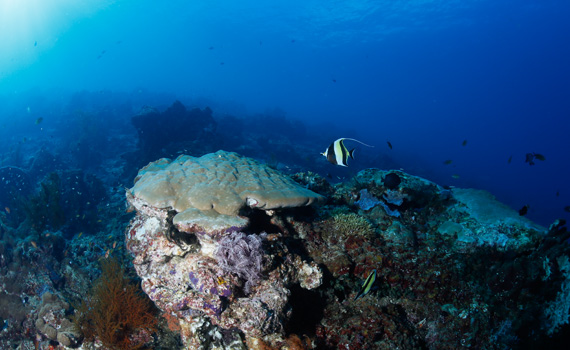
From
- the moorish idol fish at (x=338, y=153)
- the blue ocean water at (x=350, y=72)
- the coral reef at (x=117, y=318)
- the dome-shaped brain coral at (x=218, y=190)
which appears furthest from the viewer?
the blue ocean water at (x=350, y=72)

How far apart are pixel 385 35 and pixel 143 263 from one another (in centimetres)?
8035

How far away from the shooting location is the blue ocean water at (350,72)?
155 feet

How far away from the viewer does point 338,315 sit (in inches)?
152

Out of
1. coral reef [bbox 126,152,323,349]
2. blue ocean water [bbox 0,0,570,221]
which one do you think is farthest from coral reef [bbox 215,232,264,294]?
blue ocean water [bbox 0,0,570,221]

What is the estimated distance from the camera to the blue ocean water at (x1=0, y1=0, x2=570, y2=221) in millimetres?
47312

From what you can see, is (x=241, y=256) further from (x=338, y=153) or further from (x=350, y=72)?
(x=350, y=72)

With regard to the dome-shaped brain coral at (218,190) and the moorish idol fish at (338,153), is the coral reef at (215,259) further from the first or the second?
the moorish idol fish at (338,153)

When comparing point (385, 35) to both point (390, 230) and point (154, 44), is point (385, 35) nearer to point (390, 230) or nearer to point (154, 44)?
point (390, 230)

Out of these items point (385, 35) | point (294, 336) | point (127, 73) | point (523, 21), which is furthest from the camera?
point (127, 73)

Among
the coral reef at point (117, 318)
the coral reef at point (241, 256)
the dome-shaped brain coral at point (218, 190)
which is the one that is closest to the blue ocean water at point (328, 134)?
the coral reef at point (241, 256)

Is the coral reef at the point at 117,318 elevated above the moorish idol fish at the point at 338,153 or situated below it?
below

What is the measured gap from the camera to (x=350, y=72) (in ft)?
396

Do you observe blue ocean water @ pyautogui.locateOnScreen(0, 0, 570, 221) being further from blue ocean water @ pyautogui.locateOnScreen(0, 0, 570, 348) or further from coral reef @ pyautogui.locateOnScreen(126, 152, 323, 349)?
coral reef @ pyautogui.locateOnScreen(126, 152, 323, 349)

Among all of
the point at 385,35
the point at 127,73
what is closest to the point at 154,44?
the point at 127,73
